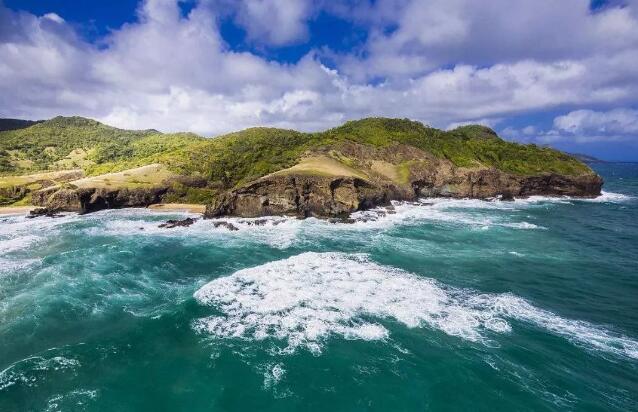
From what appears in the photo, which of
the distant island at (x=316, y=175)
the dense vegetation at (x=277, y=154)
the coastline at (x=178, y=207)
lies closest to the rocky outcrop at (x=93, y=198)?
the distant island at (x=316, y=175)

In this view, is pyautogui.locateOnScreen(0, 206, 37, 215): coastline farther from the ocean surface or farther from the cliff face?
the cliff face

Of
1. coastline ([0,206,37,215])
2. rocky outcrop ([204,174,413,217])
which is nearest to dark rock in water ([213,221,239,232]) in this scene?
rocky outcrop ([204,174,413,217])

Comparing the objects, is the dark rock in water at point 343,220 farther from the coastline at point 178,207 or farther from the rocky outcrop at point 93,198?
the rocky outcrop at point 93,198

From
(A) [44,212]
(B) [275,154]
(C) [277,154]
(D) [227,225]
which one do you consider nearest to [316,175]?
(D) [227,225]

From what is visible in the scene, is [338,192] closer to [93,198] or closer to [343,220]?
[343,220]

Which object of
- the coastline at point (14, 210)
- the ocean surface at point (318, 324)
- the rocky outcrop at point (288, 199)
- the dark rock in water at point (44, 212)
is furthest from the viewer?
the coastline at point (14, 210)

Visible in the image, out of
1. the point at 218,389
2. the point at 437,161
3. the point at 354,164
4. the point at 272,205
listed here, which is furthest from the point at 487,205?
the point at 218,389
